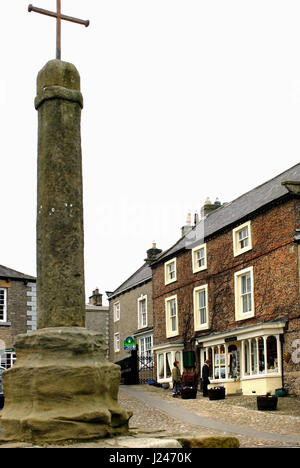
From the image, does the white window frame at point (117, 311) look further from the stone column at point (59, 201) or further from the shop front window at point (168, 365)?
the stone column at point (59, 201)

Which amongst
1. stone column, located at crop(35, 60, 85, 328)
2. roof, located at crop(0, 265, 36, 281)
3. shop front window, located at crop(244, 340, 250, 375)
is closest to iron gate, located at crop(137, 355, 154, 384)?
roof, located at crop(0, 265, 36, 281)

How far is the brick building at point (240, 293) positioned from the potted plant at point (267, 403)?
9.19ft

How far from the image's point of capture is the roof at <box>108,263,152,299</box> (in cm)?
4009

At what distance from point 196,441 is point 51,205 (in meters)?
3.68

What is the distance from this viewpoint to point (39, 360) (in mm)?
7945

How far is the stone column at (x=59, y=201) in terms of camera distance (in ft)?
27.8

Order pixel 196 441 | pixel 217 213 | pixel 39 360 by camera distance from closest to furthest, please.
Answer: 1. pixel 196 441
2. pixel 39 360
3. pixel 217 213

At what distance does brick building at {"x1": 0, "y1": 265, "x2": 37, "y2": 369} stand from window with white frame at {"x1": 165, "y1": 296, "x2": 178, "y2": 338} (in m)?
6.82

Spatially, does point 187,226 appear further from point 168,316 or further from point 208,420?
point 208,420

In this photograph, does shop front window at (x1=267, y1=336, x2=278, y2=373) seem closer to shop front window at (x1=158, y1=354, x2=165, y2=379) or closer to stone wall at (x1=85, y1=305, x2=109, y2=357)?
shop front window at (x1=158, y1=354, x2=165, y2=379)

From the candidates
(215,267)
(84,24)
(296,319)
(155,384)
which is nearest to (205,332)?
(215,267)

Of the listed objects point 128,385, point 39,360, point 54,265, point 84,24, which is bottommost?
point 128,385

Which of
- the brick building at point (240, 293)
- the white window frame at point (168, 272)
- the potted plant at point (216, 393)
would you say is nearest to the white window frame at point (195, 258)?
the brick building at point (240, 293)
